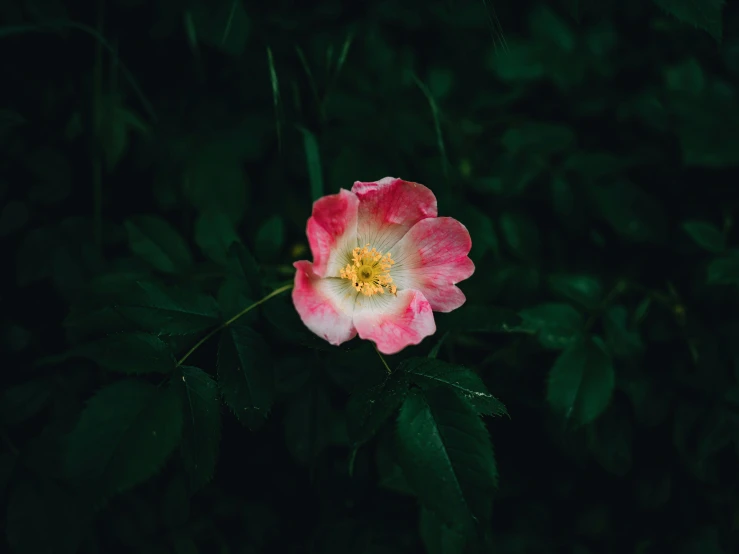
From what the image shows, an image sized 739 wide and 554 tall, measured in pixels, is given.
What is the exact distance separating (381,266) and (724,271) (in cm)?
91

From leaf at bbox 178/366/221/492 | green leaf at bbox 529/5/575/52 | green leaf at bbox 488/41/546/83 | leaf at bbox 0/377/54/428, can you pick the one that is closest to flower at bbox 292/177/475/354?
leaf at bbox 178/366/221/492

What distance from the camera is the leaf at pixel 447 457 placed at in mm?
919

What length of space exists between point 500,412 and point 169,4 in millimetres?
1528

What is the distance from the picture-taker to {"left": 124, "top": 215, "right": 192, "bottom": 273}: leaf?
140 centimetres

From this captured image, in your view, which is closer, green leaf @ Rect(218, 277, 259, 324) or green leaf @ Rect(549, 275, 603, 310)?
green leaf @ Rect(218, 277, 259, 324)

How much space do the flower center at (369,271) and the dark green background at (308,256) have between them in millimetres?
156

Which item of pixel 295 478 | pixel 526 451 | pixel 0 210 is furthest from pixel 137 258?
pixel 526 451

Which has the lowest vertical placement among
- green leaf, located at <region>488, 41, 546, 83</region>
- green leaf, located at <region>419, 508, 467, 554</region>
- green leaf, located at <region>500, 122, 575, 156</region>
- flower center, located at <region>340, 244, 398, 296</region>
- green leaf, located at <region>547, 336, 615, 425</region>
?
green leaf, located at <region>419, 508, 467, 554</region>

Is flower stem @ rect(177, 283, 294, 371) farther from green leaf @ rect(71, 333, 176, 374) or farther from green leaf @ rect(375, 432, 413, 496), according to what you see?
green leaf @ rect(375, 432, 413, 496)

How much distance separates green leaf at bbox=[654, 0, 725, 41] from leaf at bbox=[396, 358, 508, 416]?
85 centimetres

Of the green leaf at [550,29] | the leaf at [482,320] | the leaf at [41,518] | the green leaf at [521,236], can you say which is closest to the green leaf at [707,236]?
the green leaf at [521,236]

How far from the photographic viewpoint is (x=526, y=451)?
1683 mm

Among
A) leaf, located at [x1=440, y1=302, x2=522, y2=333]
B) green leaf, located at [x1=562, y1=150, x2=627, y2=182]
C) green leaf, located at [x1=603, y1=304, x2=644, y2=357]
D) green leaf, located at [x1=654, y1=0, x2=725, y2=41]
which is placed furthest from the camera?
green leaf, located at [x1=562, y1=150, x2=627, y2=182]

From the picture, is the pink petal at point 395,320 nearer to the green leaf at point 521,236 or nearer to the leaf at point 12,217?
the green leaf at point 521,236
